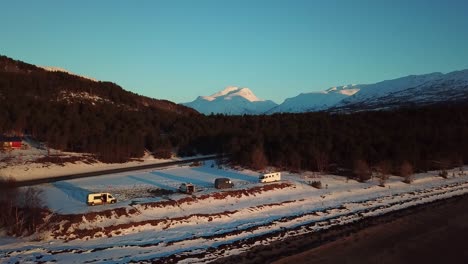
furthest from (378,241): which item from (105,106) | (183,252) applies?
(105,106)

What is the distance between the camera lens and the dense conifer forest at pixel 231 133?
51438 millimetres

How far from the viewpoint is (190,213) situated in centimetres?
2930

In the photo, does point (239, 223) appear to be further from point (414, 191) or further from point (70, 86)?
point (70, 86)

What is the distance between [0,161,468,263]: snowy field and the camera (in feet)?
70.7

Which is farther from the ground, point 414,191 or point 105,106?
point 105,106

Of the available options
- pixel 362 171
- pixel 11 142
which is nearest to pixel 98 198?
pixel 362 171

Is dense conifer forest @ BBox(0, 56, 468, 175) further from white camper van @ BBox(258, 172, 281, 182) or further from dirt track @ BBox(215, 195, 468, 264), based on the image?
dirt track @ BBox(215, 195, 468, 264)

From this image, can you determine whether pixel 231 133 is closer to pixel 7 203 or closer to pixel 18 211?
pixel 18 211

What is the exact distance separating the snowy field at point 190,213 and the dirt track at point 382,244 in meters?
1.44

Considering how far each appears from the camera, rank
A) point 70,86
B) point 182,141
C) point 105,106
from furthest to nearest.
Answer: point 70,86 → point 105,106 → point 182,141

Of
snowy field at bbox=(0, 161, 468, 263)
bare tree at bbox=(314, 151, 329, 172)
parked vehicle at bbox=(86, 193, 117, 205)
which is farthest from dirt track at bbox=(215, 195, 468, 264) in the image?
bare tree at bbox=(314, 151, 329, 172)

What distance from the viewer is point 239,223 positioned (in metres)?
28.0

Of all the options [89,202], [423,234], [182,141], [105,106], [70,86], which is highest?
[70,86]

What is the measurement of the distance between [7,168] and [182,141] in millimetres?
32189
